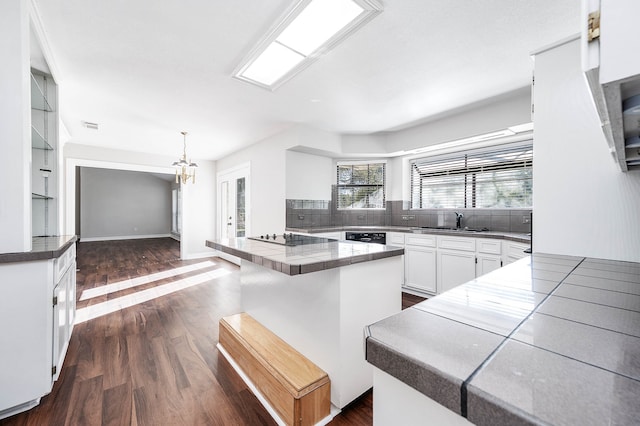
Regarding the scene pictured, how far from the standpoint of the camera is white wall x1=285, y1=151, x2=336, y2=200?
4.25m

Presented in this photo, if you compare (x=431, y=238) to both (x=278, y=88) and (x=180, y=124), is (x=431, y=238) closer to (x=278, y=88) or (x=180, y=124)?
(x=278, y=88)

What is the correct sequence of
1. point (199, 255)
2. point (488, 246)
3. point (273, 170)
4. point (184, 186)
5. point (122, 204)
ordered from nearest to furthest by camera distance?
point (488, 246) → point (273, 170) → point (184, 186) → point (199, 255) → point (122, 204)

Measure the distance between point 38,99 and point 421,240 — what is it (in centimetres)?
422

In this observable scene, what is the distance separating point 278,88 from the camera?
2775 mm

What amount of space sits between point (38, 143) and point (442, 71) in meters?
3.59

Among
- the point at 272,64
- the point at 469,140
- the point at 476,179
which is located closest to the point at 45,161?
the point at 272,64

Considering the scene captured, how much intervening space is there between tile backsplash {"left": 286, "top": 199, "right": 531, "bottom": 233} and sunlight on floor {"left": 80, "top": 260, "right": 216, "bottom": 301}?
8.33 feet

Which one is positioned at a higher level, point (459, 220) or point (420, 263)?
point (459, 220)

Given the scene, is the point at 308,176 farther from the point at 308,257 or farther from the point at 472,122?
the point at 308,257

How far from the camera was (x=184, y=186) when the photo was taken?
248 inches

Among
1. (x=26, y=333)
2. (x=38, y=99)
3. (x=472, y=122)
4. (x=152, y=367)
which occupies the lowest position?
(x=152, y=367)

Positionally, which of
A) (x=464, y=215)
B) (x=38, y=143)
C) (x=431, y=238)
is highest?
(x=38, y=143)

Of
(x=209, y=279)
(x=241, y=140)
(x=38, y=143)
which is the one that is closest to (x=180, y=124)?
(x=241, y=140)

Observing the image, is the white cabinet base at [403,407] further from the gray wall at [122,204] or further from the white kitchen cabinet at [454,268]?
the gray wall at [122,204]
